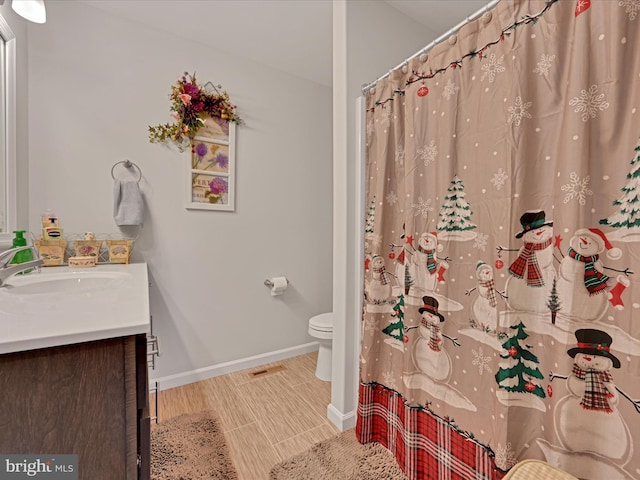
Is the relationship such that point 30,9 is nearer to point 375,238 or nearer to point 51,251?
point 51,251

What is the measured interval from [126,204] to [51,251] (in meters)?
0.46

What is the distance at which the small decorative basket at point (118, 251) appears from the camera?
1.78 metres

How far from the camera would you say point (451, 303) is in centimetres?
119

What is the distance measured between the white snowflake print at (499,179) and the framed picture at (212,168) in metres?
1.84

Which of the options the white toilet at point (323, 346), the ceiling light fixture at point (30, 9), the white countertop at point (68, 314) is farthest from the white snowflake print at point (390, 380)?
the ceiling light fixture at point (30, 9)

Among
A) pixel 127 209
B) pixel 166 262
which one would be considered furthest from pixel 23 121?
pixel 166 262

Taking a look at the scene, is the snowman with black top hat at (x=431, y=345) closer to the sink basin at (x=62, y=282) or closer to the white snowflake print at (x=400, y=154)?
the white snowflake print at (x=400, y=154)

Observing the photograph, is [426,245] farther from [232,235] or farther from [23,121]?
[23,121]

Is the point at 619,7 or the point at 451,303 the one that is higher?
the point at 619,7

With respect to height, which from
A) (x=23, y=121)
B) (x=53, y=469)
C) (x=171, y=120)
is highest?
(x=171, y=120)

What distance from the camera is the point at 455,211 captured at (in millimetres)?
1182

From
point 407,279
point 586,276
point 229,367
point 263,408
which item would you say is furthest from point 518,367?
point 229,367

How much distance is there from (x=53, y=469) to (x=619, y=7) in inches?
72.5

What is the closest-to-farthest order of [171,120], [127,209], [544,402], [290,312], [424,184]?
1. [544,402]
2. [424,184]
3. [127,209]
4. [171,120]
5. [290,312]
